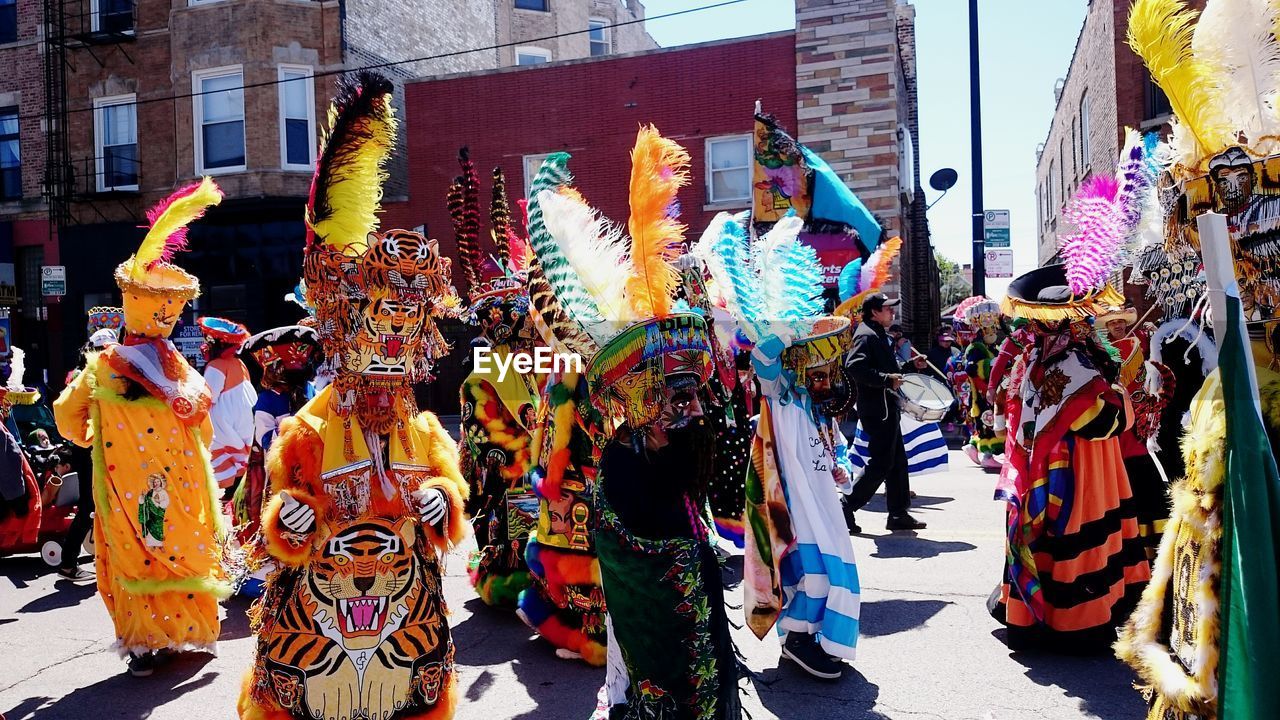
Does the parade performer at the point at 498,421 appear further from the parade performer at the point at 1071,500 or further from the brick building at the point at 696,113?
the brick building at the point at 696,113

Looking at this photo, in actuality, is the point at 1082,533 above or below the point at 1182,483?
below

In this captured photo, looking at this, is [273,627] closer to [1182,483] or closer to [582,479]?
[582,479]

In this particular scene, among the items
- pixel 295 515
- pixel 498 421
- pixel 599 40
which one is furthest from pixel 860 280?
pixel 599 40

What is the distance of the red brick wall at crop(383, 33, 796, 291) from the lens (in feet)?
56.3

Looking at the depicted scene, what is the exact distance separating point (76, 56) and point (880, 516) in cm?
1985

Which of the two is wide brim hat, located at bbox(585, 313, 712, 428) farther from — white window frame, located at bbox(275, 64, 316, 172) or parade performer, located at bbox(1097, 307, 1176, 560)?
white window frame, located at bbox(275, 64, 316, 172)

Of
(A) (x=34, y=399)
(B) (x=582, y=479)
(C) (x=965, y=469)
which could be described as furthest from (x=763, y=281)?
(C) (x=965, y=469)

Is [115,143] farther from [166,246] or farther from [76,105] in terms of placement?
[166,246]

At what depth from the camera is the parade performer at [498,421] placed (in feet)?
19.1

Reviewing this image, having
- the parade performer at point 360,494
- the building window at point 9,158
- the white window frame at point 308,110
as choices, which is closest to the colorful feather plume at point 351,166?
the parade performer at point 360,494

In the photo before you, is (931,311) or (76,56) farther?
(931,311)

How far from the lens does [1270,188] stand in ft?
6.86

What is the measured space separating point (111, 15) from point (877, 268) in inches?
802

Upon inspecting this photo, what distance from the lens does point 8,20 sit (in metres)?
20.5
